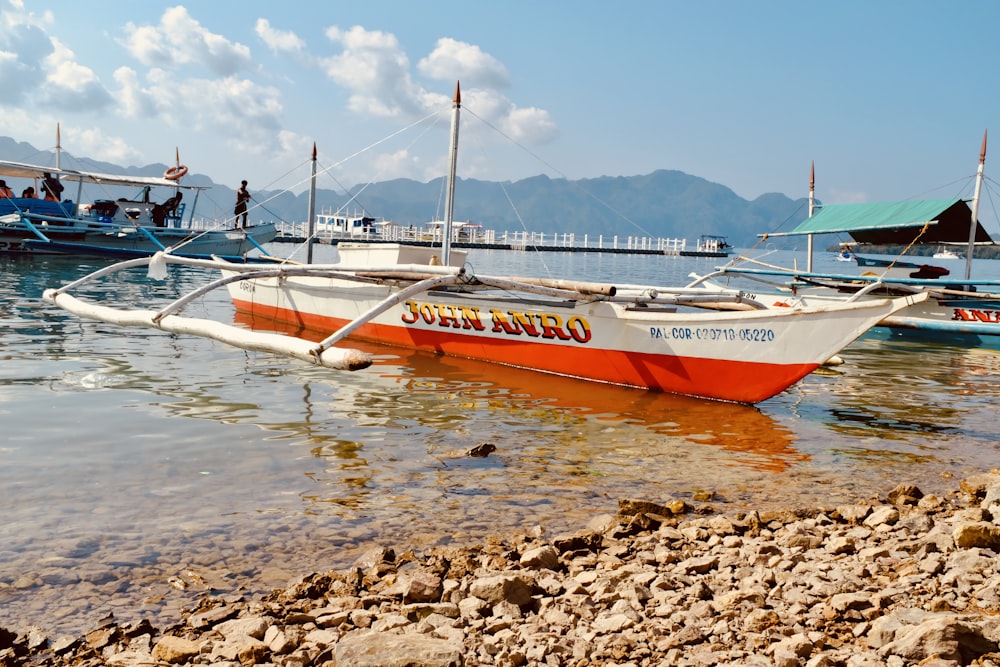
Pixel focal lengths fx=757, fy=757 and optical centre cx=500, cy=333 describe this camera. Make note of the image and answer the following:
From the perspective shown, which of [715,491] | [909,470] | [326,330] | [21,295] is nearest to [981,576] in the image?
[715,491]

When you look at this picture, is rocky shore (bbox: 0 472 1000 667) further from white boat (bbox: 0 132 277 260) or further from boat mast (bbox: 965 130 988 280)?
white boat (bbox: 0 132 277 260)

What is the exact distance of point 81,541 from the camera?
529 cm

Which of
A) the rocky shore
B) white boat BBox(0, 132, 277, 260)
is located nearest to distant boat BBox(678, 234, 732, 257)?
white boat BBox(0, 132, 277, 260)

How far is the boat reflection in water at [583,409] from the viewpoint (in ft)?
29.1

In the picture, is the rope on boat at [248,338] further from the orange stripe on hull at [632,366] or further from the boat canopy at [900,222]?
the boat canopy at [900,222]

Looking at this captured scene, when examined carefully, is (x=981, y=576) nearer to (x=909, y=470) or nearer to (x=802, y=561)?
(x=802, y=561)

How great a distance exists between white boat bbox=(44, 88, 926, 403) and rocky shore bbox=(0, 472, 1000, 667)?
13.3 feet

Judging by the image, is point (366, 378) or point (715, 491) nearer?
point (715, 491)

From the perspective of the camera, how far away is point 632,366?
38.9 feet

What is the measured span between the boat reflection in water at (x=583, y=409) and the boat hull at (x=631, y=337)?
263mm

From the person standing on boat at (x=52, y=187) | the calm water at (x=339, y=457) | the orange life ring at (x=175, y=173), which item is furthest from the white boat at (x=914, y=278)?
the person standing on boat at (x=52, y=187)

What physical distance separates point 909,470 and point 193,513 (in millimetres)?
7005

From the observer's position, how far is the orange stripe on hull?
428 inches

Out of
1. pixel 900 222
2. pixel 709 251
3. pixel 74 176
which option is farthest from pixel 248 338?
pixel 709 251
